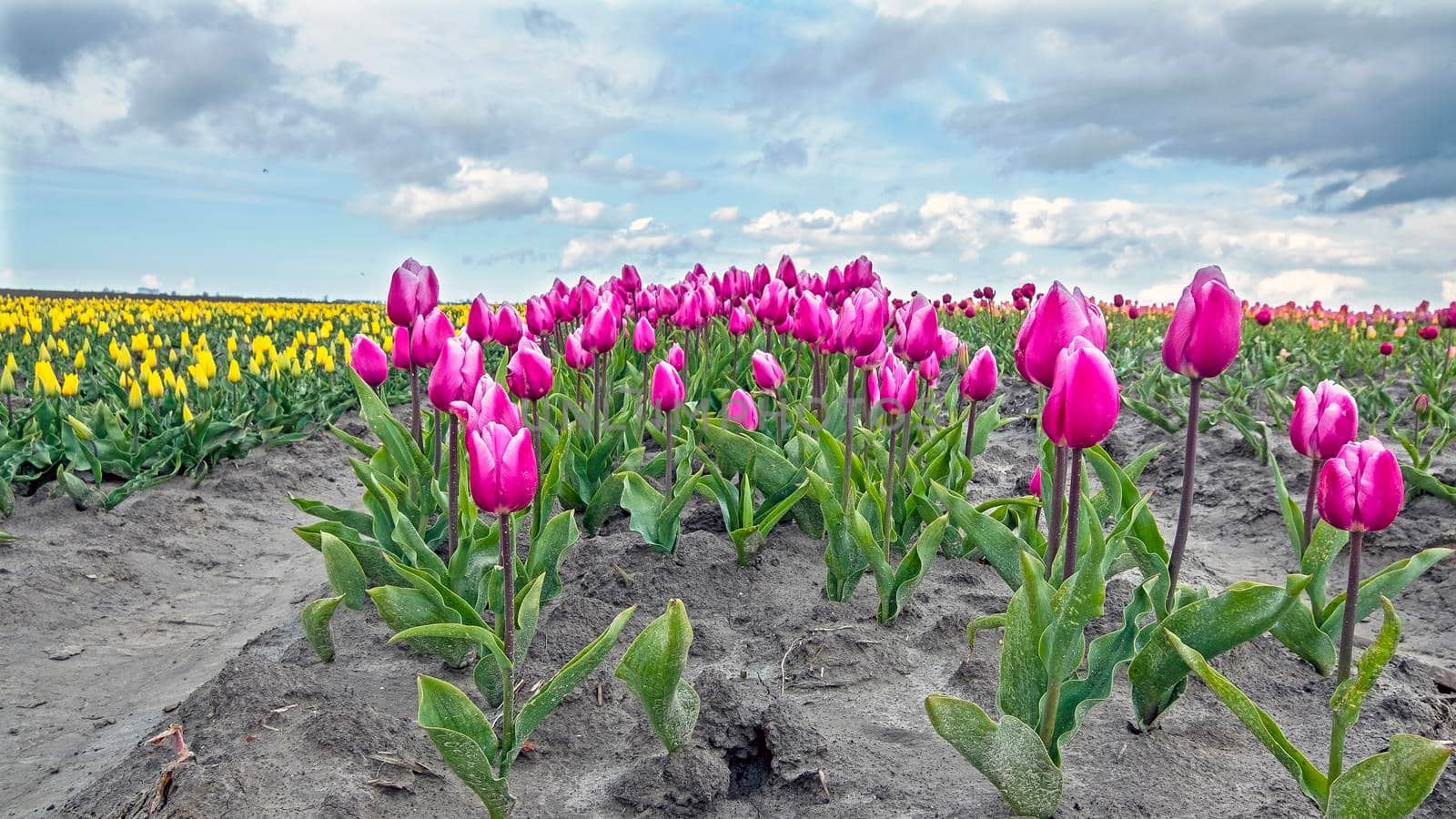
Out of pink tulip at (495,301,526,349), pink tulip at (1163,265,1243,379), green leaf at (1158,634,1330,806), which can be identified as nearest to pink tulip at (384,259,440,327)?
pink tulip at (495,301,526,349)

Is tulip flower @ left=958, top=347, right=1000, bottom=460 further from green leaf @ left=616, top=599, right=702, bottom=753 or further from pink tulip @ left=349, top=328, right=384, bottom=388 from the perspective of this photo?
pink tulip @ left=349, top=328, right=384, bottom=388

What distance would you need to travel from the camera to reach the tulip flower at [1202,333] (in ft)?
7.04

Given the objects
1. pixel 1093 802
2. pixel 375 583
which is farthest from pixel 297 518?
pixel 1093 802

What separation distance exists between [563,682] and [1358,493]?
1788 millimetres

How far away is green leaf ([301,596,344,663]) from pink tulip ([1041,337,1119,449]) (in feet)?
6.59

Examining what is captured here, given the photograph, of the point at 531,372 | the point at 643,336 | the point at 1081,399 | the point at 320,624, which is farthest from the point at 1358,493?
the point at 643,336

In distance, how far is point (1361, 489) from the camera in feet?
6.94

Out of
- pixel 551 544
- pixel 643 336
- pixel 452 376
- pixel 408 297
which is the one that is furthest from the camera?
pixel 643 336

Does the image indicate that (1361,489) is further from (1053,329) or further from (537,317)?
(537,317)

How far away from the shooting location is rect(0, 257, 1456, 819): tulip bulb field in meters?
2.14

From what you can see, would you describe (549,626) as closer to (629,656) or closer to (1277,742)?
(629,656)

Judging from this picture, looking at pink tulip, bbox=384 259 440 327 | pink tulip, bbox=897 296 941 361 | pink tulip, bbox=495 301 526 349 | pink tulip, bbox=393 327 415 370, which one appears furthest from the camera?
pink tulip, bbox=495 301 526 349

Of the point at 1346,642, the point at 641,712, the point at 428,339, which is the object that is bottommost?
the point at 641,712

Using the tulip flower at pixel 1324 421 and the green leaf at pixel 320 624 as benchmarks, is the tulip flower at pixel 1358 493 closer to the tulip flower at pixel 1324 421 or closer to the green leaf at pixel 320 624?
the tulip flower at pixel 1324 421
